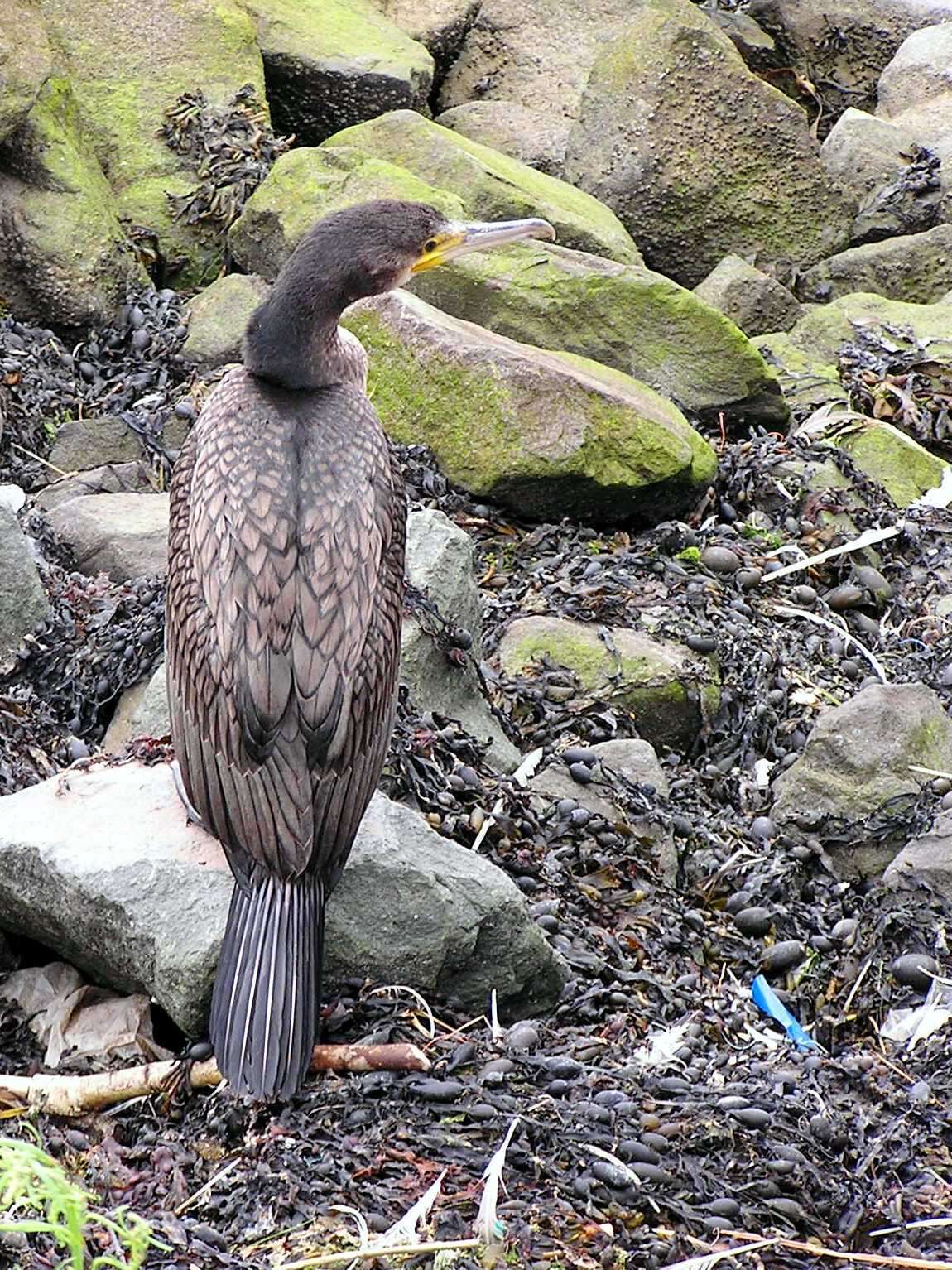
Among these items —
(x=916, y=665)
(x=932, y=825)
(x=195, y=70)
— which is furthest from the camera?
(x=195, y=70)

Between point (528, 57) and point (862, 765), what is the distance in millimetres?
8360

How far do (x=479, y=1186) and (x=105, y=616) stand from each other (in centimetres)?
298

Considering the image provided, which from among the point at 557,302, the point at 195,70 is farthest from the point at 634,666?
the point at 195,70

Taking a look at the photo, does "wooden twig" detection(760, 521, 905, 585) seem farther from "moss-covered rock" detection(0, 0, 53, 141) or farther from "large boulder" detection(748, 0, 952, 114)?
"large boulder" detection(748, 0, 952, 114)

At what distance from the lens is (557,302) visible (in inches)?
327

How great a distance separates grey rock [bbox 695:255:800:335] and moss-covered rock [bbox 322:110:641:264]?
0.67 meters

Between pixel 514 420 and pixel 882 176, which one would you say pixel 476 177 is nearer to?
pixel 514 420

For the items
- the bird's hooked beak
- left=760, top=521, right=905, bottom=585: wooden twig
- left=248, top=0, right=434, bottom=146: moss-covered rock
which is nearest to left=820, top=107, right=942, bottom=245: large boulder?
left=248, top=0, right=434, bottom=146: moss-covered rock

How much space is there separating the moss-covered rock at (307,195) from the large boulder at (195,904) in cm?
477

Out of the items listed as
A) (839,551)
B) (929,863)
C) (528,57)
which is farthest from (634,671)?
(528,57)

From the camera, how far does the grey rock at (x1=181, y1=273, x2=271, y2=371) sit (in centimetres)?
851

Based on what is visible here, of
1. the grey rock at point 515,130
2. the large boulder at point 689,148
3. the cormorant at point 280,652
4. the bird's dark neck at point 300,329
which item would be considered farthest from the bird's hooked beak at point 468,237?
the grey rock at point 515,130

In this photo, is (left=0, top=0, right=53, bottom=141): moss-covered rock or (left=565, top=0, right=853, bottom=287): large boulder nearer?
(left=0, top=0, right=53, bottom=141): moss-covered rock

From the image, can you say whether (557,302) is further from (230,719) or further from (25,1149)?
(25,1149)
